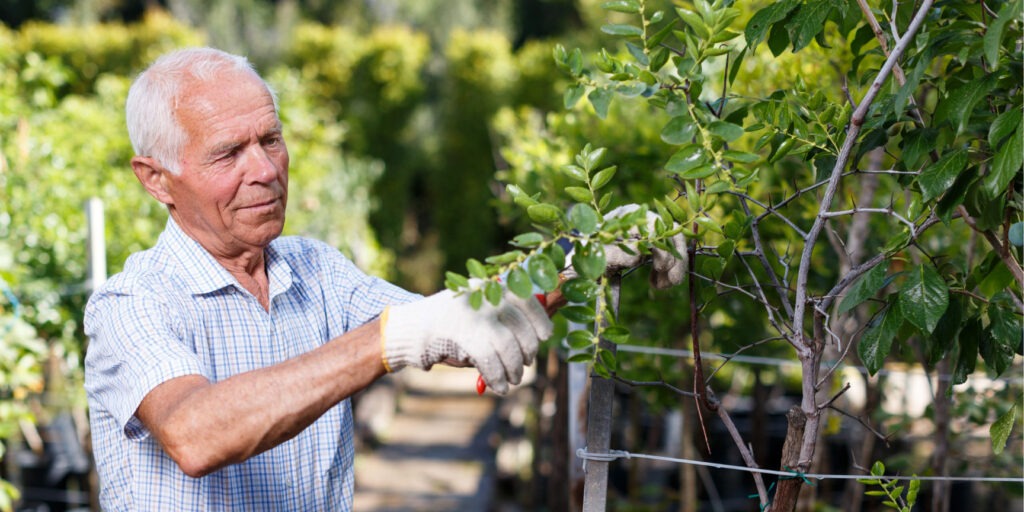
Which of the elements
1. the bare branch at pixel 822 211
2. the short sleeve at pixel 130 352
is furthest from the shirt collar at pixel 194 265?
the bare branch at pixel 822 211

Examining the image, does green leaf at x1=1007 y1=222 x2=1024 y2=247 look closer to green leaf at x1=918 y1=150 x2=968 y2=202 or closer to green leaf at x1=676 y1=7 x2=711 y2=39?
green leaf at x1=918 y1=150 x2=968 y2=202

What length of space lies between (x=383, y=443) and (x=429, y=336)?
7090 millimetres

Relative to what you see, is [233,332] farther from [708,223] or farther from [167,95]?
[708,223]

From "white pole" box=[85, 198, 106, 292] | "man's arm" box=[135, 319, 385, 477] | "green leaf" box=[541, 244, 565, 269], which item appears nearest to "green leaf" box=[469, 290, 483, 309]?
"green leaf" box=[541, 244, 565, 269]

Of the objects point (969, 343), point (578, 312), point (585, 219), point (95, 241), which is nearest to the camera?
point (585, 219)

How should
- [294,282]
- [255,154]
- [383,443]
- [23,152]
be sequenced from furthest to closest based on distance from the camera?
[383,443] → [23,152] → [294,282] → [255,154]

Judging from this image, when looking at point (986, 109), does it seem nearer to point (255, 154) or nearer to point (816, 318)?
point (816, 318)

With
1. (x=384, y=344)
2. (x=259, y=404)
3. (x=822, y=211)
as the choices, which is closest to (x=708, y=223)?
(x=822, y=211)

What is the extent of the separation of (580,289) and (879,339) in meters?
0.51

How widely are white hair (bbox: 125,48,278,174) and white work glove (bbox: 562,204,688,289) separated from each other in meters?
→ 0.71

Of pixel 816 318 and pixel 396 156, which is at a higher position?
pixel 396 156

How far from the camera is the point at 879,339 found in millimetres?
1558

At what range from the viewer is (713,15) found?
142 centimetres

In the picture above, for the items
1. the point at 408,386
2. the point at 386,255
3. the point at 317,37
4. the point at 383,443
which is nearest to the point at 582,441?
the point at 383,443
